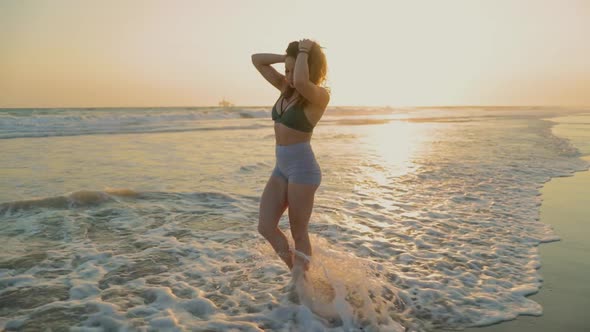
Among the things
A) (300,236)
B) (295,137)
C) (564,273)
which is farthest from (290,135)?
(564,273)

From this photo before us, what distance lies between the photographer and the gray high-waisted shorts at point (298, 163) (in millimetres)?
3631

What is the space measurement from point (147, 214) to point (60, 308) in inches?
128

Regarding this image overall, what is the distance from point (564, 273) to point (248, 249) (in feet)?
12.1

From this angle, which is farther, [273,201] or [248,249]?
[248,249]

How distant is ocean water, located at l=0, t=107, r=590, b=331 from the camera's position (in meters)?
3.79

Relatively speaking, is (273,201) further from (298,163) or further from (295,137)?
(295,137)

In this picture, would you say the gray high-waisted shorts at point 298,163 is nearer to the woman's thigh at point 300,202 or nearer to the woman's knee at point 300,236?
the woman's thigh at point 300,202

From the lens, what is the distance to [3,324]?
3.50 metres

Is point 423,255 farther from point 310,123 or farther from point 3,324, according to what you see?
point 3,324

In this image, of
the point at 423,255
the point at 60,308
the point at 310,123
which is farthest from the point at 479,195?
the point at 60,308

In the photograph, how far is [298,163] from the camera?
3.65m

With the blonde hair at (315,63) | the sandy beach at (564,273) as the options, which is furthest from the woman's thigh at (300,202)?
the sandy beach at (564,273)

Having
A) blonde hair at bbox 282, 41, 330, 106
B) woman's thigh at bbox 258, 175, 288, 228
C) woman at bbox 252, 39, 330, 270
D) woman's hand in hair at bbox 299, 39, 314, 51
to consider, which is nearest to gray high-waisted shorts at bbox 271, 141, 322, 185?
woman at bbox 252, 39, 330, 270

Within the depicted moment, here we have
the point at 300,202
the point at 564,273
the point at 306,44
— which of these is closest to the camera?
the point at 306,44
